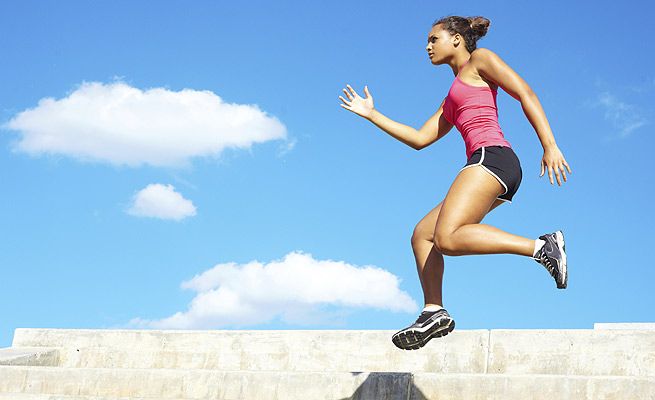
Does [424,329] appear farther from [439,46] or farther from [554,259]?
[439,46]

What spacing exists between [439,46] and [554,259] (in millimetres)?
1627

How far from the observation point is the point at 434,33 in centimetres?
546

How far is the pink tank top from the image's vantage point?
5027 mm

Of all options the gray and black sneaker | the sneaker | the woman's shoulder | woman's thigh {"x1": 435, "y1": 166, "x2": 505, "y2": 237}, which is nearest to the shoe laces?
the sneaker

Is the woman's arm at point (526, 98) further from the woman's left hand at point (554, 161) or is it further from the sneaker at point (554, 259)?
the sneaker at point (554, 259)

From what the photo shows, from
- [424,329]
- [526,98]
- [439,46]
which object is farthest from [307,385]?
[526,98]

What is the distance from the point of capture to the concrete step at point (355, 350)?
25.7 ft

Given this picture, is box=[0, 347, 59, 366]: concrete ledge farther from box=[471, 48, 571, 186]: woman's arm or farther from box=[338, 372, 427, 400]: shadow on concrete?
box=[471, 48, 571, 186]: woman's arm

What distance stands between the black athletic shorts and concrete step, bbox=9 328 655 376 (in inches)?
137

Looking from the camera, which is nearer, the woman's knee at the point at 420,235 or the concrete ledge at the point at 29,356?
the woman's knee at the point at 420,235

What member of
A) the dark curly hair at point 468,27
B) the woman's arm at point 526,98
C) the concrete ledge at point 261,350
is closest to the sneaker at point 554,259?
the woman's arm at point 526,98

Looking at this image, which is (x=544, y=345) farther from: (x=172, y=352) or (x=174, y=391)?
(x=172, y=352)

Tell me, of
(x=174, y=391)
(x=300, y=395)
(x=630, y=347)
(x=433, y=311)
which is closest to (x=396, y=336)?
(x=433, y=311)

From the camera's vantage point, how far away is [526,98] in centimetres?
498
